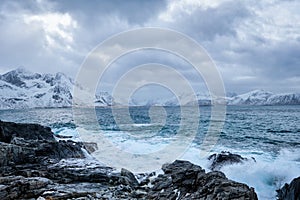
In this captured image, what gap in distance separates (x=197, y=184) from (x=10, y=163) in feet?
38.5

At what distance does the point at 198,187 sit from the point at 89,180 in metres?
6.42

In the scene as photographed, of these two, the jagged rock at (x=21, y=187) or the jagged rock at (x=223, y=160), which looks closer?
the jagged rock at (x=21, y=187)

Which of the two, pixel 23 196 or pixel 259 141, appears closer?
pixel 23 196

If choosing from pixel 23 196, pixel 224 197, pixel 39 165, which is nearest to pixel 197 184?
pixel 224 197

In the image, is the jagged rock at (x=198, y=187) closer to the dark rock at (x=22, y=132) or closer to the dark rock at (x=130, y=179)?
the dark rock at (x=130, y=179)

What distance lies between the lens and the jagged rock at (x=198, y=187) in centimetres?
909

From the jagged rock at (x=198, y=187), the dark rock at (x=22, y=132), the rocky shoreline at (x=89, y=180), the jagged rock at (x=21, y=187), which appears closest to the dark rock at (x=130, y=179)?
the rocky shoreline at (x=89, y=180)

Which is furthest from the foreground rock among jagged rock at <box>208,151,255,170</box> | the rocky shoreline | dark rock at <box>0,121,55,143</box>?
jagged rock at <box>208,151,255,170</box>

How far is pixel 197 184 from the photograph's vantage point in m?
11.3

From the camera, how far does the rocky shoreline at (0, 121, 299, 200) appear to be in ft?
34.3

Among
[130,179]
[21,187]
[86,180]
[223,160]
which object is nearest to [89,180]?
[86,180]

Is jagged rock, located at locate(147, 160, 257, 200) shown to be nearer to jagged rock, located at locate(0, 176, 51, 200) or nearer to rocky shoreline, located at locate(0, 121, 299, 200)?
rocky shoreline, located at locate(0, 121, 299, 200)

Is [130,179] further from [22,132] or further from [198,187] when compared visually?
[22,132]

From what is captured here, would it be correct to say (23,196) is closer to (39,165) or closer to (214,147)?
(39,165)
